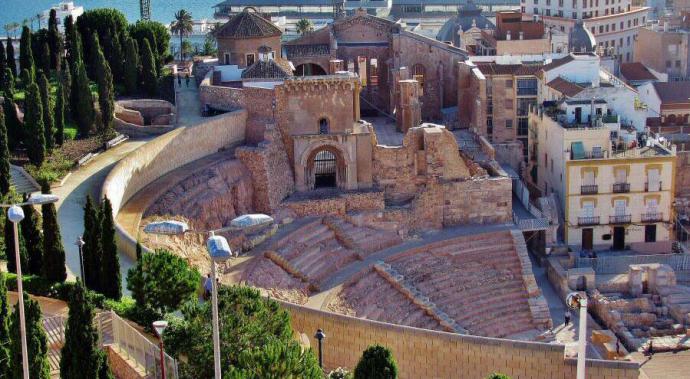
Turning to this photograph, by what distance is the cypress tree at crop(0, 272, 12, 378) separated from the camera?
77.6 feet

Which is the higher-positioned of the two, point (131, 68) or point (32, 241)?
point (131, 68)

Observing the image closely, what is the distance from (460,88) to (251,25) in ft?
38.5

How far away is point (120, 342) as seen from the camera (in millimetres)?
26625

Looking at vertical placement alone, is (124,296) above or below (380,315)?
above

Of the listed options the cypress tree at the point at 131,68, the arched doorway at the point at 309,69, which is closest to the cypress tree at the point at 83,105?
the cypress tree at the point at 131,68

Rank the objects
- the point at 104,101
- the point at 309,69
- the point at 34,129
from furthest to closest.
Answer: the point at 309,69 < the point at 104,101 < the point at 34,129

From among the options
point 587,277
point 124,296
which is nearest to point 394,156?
point 587,277

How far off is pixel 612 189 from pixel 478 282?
923 centimetres

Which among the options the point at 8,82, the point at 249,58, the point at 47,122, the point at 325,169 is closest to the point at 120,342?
the point at 47,122

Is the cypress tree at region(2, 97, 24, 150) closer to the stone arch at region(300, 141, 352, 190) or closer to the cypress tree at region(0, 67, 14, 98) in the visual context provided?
the cypress tree at region(0, 67, 14, 98)

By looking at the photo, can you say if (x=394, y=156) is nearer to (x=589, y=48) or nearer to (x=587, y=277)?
(x=587, y=277)

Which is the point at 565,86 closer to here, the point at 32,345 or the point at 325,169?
the point at 325,169

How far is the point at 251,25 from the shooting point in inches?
2336

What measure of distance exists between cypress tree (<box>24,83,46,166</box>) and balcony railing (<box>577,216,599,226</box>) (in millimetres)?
23581
